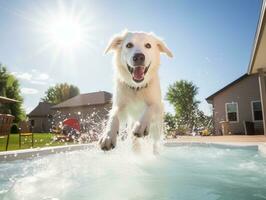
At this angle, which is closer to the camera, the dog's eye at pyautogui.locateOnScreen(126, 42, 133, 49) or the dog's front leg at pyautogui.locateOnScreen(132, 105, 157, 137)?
the dog's front leg at pyautogui.locateOnScreen(132, 105, 157, 137)

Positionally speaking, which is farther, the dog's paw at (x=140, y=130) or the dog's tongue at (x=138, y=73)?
the dog's tongue at (x=138, y=73)

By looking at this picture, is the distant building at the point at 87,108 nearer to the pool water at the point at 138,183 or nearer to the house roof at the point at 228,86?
the house roof at the point at 228,86

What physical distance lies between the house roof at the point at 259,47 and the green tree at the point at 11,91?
147ft

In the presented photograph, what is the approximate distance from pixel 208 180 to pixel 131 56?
220cm

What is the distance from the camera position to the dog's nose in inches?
162

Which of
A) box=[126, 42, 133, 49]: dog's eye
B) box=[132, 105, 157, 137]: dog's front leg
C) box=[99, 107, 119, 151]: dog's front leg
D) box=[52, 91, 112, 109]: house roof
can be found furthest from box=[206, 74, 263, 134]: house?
box=[99, 107, 119, 151]: dog's front leg

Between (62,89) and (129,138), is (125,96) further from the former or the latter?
(62,89)

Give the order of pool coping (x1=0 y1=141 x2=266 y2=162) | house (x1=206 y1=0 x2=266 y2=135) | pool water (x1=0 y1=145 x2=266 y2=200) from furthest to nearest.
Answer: house (x1=206 y1=0 x2=266 y2=135)
pool coping (x1=0 y1=141 x2=266 y2=162)
pool water (x1=0 y1=145 x2=266 y2=200)

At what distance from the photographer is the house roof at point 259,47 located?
7270 millimetres

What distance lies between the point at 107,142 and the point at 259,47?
7424 mm

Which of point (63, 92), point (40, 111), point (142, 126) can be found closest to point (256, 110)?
point (142, 126)

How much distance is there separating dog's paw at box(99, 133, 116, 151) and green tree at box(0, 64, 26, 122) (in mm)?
48066

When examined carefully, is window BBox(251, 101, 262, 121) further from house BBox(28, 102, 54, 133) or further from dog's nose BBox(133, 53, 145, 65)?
house BBox(28, 102, 54, 133)

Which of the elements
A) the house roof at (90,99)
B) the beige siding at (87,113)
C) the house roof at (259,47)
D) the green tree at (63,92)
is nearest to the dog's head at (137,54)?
the house roof at (259,47)
